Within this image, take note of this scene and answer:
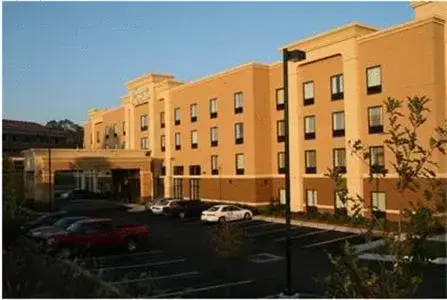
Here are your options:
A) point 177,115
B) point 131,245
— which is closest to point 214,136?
point 177,115

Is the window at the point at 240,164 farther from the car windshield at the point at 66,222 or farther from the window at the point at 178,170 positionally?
the car windshield at the point at 66,222

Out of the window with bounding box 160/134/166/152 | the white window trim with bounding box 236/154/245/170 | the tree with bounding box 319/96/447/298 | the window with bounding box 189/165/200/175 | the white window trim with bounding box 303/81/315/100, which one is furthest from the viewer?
the window with bounding box 160/134/166/152

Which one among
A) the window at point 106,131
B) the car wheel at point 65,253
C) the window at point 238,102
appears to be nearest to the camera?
the car wheel at point 65,253

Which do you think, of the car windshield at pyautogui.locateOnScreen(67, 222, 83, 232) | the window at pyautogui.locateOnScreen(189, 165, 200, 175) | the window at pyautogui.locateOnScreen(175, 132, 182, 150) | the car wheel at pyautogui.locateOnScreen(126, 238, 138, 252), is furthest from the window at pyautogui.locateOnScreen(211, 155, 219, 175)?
the car windshield at pyautogui.locateOnScreen(67, 222, 83, 232)

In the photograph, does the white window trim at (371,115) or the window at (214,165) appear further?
the window at (214,165)

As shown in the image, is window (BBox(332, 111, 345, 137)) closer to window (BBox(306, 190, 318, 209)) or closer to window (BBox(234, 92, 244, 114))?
window (BBox(306, 190, 318, 209))

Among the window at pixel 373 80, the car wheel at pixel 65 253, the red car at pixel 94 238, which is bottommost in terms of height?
the car wheel at pixel 65 253

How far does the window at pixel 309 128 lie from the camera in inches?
1500

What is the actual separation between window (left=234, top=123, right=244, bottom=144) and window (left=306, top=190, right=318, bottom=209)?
771 centimetres

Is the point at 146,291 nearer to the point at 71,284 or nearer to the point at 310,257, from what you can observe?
the point at 71,284

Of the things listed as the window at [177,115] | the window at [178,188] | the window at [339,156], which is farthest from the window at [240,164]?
the window at [177,115]

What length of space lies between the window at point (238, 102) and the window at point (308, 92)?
6.22m

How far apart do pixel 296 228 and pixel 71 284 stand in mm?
19831

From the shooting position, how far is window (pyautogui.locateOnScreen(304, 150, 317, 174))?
1494 inches
